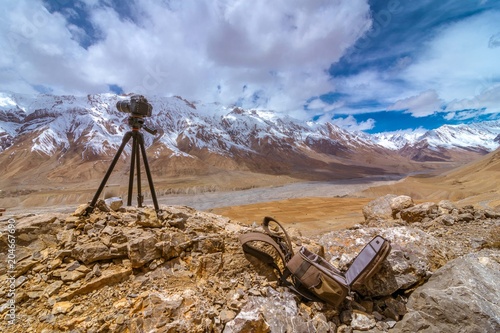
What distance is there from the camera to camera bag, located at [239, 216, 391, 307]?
2564mm

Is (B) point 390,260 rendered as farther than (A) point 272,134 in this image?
No

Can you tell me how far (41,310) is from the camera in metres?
2.16

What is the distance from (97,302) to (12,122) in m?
Result: 147

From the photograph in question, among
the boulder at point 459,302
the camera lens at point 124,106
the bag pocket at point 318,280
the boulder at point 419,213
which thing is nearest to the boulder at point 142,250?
the bag pocket at point 318,280

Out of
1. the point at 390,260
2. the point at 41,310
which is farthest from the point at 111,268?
the point at 390,260

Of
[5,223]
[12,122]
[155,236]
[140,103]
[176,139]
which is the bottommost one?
[155,236]

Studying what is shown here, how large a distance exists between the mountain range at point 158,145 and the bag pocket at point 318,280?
207ft

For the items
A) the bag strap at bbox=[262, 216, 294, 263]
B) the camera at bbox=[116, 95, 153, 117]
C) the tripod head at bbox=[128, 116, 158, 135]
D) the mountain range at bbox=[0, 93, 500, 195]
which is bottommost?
the bag strap at bbox=[262, 216, 294, 263]

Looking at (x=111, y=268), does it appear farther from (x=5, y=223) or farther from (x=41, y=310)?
(x=5, y=223)

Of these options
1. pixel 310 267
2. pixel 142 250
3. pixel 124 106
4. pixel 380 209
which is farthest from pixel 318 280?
pixel 380 209

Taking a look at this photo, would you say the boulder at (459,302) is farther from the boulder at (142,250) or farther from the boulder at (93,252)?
the boulder at (93,252)

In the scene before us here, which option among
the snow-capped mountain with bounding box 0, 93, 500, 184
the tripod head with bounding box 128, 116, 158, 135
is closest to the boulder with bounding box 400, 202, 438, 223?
the tripod head with bounding box 128, 116, 158, 135

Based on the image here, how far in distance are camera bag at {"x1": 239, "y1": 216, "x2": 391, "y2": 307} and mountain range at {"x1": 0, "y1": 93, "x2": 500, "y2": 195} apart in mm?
62680

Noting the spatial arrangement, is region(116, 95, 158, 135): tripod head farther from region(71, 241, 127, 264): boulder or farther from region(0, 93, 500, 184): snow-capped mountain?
region(0, 93, 500, 184): snow-capped mountain
